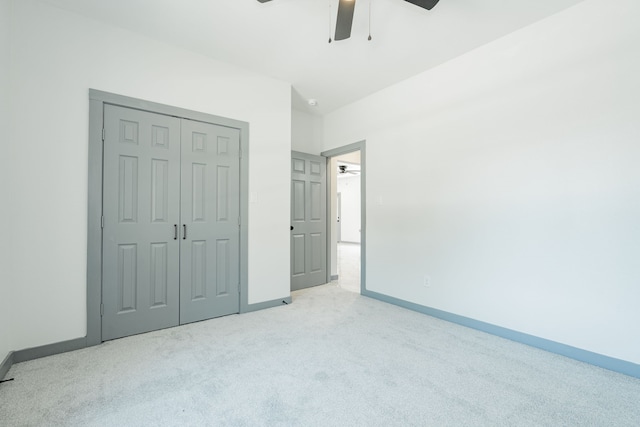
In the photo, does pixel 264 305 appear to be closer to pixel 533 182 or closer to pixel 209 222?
pixel 209 222

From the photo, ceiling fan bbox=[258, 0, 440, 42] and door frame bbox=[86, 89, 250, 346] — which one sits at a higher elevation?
ceiling fan bbox=[258, 0, 440, 42]

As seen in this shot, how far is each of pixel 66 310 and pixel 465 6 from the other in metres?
4.14

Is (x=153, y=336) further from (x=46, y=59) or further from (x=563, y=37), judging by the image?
(x=563, y=37)

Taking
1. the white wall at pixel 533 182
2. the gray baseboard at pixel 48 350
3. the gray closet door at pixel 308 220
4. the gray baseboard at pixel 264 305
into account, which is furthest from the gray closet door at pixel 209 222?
the white wall at pixel 533 182

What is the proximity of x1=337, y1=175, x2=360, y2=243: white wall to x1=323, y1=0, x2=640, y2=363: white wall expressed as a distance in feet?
25.7

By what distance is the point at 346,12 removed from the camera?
6.49 feet

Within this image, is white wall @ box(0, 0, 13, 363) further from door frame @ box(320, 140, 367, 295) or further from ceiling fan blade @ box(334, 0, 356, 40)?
door frame @ box(320, 140, 367, 295)

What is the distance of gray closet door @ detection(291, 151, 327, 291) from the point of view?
434 cm

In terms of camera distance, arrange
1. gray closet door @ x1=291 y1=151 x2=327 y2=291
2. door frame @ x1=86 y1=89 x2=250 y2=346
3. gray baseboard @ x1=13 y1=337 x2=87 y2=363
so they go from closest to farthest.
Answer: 1. gray baseboard @ x1=13 y1=337 x2=87 y2=363
2. door frame @ x1=86 y1=89 x2=250 y2=346
3. gray closet door @ x1=291 y1=151 x2=327 y2=291

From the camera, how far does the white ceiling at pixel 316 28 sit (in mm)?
2332

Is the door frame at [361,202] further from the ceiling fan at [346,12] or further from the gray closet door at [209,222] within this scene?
the ceiling fan at [346,12]

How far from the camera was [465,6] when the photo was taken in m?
2.33

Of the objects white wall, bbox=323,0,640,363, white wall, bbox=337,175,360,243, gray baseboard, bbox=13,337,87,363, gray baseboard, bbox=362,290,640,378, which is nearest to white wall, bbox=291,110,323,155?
white wall, bbox=323,0,640,363

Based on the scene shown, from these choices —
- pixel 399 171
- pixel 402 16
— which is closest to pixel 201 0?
pixel 402 16
